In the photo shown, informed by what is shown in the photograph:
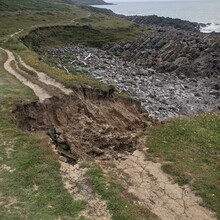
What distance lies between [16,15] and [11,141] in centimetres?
9273

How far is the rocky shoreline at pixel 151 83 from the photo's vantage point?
4934cm

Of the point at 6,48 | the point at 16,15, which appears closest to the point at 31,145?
the point at 6,48

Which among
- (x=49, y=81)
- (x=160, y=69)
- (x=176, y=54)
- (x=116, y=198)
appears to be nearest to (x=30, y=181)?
(x=116, y=198)

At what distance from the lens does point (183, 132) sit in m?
29.2

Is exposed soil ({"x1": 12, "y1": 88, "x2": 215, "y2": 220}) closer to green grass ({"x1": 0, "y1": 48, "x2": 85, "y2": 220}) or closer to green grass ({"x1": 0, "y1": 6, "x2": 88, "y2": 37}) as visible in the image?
green grass ({"x1": 0, "y1": 48, "x2": 85, "y2": 220})

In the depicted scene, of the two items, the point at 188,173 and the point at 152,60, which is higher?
the point at 188,173

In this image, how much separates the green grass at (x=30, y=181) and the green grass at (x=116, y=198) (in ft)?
4.69

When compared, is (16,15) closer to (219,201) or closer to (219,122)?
(219,122)

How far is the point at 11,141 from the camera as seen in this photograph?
24.4 metres

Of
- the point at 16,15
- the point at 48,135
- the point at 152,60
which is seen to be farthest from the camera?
the point at 16,15

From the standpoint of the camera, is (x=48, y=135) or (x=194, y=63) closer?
(x=48, y=135)

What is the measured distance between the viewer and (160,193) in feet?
69.7

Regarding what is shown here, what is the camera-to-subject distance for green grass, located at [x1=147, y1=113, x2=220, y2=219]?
21.9 metres

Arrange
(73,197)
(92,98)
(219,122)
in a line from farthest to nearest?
(92,98) → (219,122) → (73,197)
